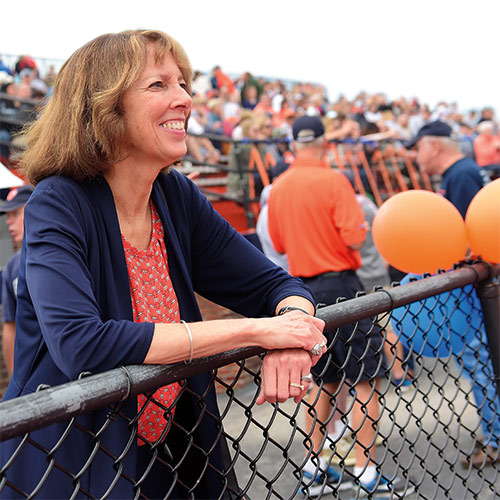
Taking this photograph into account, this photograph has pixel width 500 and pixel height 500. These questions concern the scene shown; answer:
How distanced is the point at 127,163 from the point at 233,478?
3.14ft

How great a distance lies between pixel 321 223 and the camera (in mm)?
4125

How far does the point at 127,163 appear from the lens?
Result: 70.9 inches

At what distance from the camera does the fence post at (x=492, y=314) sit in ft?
8.03

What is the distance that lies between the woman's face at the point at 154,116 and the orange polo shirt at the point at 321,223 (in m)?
2.39

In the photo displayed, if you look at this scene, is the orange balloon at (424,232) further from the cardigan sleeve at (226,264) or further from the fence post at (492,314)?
the cardigan sleeve at (226,264)

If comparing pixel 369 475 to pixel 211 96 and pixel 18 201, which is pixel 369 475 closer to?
pixel 18 201

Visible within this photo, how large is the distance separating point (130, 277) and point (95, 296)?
0.51 feet

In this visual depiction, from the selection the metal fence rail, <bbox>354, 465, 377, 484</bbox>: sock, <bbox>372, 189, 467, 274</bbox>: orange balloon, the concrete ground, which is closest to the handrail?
the metal fence rail

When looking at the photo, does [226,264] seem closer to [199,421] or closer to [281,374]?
[281,374]

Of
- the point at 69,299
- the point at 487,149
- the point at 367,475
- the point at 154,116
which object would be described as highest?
the point at 154,116

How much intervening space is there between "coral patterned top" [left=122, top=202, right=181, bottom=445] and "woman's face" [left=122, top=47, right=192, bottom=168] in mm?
238

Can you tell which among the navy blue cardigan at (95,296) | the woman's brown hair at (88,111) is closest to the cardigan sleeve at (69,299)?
the navy blue cardigan at (95,296)

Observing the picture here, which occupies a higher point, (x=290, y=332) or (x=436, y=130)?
(x=290, y=332)

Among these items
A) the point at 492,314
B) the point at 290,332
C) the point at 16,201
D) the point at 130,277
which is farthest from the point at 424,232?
the point at 16,201
